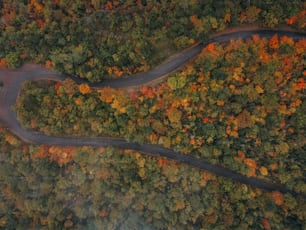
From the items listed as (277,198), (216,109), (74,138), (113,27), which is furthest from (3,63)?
(277,198)

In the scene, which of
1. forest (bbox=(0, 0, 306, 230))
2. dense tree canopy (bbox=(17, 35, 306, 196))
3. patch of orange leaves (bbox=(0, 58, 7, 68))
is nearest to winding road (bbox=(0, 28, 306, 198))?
patch of orange leaves (bbox=(0, 58, 7, 68))

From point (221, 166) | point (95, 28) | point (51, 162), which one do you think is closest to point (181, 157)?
point (221, 166)

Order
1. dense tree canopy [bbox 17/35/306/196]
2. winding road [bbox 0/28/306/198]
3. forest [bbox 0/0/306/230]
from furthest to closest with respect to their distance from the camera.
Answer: winding road [bbox 0/28/306/198] < forest [bbox 0/0/306/230] < dense tree canopy [bbox 17/35/306/196]

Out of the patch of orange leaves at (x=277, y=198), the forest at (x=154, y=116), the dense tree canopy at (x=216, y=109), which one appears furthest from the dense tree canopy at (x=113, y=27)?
the patch of orange leaves at (x=277, y=198)

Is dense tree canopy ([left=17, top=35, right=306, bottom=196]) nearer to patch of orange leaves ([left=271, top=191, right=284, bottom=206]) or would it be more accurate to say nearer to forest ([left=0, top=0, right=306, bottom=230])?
forest ([left=0, top=0, right=306, bottom=230])

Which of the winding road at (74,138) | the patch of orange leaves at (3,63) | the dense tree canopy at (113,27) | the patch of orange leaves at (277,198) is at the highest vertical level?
the dense tree canopy at (113,27)

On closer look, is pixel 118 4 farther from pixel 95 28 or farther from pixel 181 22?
pixel 181 22

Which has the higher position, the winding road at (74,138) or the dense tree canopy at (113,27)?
the dense tree canopy at (113,27)

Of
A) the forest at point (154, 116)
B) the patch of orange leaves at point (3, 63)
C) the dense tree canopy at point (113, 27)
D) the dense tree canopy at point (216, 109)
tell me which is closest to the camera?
the dense tree canopy at point (113, 27)

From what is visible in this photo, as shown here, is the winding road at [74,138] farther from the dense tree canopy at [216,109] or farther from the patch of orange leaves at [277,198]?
the patch of orange leaves at [277,198]
